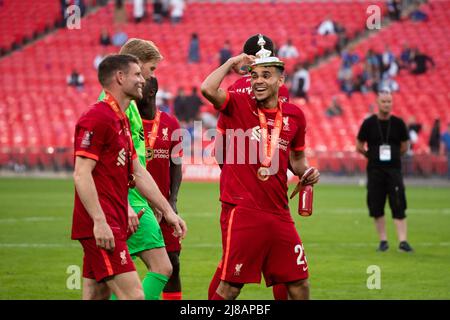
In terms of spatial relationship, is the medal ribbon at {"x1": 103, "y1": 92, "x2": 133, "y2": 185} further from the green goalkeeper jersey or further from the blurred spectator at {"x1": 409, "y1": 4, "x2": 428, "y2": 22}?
the blurred spectator at {"x1": 409, "y1": 4, "x2": 428, "y2": 22}

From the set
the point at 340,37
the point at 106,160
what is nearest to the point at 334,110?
the point at 340,37

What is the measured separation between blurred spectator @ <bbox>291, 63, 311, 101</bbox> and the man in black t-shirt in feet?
67.3

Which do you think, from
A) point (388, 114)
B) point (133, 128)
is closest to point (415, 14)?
point (388, 114)

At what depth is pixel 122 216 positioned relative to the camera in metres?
7.50

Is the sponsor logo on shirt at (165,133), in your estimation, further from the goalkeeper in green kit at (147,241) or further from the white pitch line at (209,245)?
the white pitch line at (209,245)

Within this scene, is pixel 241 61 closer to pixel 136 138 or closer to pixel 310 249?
pixel 136 138

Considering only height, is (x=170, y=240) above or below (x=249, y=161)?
below

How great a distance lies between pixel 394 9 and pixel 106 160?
3533cm

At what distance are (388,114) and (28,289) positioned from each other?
6.96 metres

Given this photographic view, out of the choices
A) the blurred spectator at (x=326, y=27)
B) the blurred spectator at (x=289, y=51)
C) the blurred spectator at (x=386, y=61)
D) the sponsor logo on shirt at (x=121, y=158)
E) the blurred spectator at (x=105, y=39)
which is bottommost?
the sponsor logo on shirt at (x=121, y=158)

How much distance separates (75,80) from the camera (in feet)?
129

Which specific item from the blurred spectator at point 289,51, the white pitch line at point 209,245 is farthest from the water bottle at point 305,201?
the blurred spectator at point 289,51

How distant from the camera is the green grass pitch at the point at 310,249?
38.3 feet

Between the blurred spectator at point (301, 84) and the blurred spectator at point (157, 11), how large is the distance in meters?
8.81
